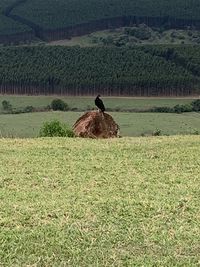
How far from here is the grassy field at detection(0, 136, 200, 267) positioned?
12.2 m

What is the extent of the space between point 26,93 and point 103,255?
4382 inches

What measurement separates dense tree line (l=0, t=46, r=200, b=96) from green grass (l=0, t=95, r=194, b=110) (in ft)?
23.1

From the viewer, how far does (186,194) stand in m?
16.2

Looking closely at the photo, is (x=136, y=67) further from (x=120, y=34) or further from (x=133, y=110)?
(x=120, y=34)

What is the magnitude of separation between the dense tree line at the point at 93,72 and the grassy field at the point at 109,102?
6764 millimetres

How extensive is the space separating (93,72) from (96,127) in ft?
328

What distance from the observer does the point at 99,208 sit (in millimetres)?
Result: 14797

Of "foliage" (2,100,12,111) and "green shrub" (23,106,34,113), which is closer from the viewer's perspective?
"green shrub" (23,106,34,113)

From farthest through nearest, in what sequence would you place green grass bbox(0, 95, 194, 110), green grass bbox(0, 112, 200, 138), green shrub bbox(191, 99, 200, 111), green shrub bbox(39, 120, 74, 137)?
green grass bbox(0, 95, 194, 110) → green shrub bbox(191, 99, 200, 111) → green grass bbox(0, 112, 200, 138) → green shrub bbox(39, 120, 74, 137)

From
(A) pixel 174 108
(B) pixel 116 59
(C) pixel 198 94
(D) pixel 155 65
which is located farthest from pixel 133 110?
(B) pixel 116 59

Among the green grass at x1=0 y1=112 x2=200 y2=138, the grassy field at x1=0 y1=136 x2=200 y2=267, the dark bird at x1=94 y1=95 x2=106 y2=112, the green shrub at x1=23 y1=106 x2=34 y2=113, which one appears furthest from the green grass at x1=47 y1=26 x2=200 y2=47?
the grassy field at x1=0 y1=136 x2=200 y2=267

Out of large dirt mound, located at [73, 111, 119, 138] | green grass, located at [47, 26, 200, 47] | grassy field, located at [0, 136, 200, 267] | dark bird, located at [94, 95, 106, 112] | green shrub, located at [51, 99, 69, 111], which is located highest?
green grass, located at [47, 26, 200, 47]

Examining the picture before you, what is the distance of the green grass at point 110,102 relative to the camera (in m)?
97.8

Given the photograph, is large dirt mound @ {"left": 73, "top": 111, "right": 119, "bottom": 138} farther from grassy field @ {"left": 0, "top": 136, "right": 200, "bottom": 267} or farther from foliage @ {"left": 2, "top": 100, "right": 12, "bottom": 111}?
foliage @ {"left": 2, "top": 100, "right": 12, "bottom": 111}
